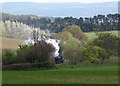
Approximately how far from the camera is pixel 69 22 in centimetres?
6569

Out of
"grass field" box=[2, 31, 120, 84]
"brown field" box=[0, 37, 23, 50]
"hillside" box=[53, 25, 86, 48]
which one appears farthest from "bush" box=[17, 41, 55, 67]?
"hillside" box=[53, 25, 86, 48]

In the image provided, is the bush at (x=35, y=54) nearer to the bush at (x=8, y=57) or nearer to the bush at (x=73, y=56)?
the bush at (x=8, y=57)

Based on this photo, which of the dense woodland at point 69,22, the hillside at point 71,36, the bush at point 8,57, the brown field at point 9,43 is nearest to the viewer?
the bush at point 8,57

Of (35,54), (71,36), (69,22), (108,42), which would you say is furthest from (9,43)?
(69,22)

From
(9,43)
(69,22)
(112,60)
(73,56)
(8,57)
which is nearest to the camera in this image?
(8,57)

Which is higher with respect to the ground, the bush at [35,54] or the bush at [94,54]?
the bush at [35,54]

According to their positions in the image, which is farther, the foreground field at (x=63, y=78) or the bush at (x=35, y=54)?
the bush at (x=35, y=54)

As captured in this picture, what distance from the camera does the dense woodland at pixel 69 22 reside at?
53219 mm

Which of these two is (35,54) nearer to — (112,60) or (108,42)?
(112,60)

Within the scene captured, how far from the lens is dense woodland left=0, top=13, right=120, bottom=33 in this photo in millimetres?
53219

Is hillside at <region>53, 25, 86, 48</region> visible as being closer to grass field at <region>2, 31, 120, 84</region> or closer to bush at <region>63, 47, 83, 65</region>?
bush at <region>63, 47, 83, 65</region>

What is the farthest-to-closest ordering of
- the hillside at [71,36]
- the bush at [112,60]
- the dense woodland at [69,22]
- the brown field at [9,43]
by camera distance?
the dense woodland at [69,22] → the hillside at [71,36] → the bush at [112,60] → the brown field at [9,43]

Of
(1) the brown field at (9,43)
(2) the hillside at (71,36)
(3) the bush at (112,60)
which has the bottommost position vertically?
(3) the bush at (112,60)

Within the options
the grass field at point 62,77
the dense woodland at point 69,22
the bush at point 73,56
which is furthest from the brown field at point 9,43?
the dense woodland at point 69,22
